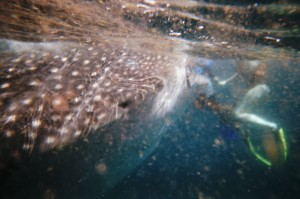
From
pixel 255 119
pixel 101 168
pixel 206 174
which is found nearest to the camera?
pixel 101 168

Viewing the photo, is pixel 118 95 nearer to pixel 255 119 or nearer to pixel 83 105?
pixel 83 105

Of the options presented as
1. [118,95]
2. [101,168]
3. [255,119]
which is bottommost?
[255,119]

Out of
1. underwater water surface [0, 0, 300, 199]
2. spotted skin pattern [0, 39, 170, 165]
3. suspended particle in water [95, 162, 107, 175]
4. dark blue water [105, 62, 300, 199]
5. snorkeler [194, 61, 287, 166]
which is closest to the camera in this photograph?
spotted skin pattern [0, 39, 170, 165]

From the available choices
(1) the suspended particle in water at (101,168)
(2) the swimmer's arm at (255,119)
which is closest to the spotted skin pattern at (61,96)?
(1) the suspended particle in water at (101,168)

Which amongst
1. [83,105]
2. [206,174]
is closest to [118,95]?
[83,105]

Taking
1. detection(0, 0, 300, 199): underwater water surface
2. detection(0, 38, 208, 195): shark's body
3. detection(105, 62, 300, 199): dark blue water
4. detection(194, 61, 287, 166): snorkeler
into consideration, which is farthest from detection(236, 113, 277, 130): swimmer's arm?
detection(0, 38, 208, 195): shark's body

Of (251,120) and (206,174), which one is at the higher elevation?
(251,120)

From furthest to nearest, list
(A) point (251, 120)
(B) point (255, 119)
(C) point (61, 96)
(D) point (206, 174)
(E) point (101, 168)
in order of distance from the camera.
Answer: (D) point (206, 174)
(A) point (251, 120)
(B) point (255, 119)
(E) point (101, 168)
(C) point (61, 96)

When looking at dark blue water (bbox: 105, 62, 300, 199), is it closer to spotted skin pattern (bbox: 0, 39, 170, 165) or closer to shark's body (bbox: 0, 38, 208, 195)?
shark's body (bbox: 0, 38, 208, 195)

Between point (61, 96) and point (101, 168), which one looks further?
point (101, 168)

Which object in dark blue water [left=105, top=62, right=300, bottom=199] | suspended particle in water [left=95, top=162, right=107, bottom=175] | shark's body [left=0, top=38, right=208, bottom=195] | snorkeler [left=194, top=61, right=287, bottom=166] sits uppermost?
shark's body [left=0, top=38, right=208, bottom=195]

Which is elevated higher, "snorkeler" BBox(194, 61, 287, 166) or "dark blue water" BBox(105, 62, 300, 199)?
"snorkeler" BBox(194, 61, 287, 166)

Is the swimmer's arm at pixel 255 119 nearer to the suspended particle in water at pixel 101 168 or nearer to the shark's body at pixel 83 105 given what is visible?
the shark's body at pixel 83 105

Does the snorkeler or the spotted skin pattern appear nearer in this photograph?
the spotted skin pattern
